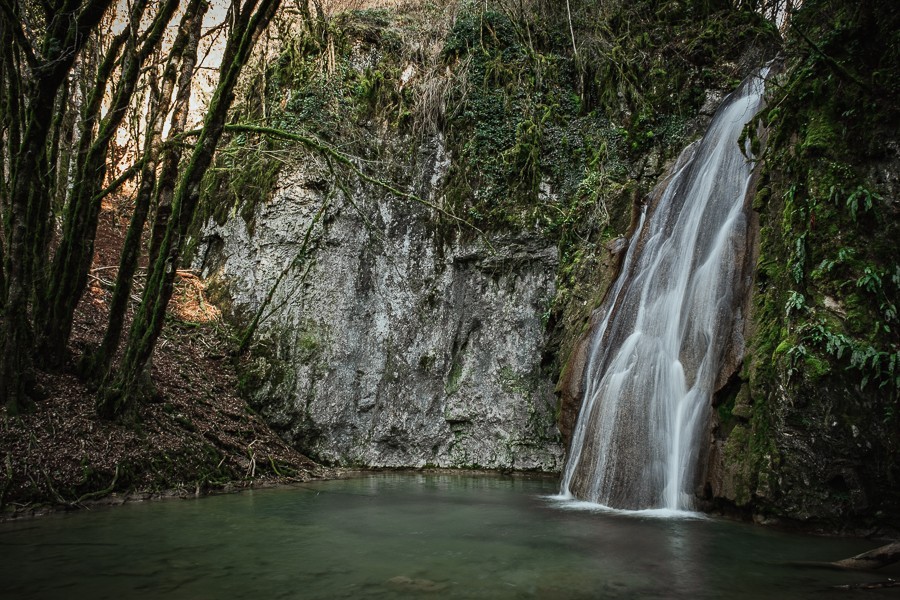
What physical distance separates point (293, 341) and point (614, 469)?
21.1 feet

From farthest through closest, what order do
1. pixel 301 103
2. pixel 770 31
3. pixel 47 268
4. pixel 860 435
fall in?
pixel 301 103 → pixel 770 31 → pixel 47 268 → pixel 860 435

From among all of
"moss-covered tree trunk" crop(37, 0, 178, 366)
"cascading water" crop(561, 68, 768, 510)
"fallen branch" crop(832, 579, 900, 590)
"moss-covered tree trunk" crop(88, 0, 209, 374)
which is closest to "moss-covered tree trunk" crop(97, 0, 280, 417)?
"moss-covered tree trunk" crop(88, 0, 209, 374)

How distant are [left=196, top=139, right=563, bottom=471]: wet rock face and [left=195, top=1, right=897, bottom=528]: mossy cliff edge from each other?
0.13 feet

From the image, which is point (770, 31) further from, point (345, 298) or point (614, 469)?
point (345, 298)

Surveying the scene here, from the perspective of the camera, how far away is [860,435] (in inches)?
192

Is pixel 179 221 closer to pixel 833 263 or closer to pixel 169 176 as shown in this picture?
pixel 169 176

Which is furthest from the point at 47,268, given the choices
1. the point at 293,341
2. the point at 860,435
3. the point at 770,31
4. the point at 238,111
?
the point at 770,31

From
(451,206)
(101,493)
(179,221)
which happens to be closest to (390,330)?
(451,206)

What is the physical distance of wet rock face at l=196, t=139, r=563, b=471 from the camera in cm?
1038

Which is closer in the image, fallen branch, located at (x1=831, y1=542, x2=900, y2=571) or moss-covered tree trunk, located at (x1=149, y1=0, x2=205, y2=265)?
fallen branch, located at (x1=831, y1=542, x2=900, y2=571)

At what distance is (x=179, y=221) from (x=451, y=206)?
6.23 meters

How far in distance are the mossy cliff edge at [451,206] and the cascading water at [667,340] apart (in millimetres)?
876

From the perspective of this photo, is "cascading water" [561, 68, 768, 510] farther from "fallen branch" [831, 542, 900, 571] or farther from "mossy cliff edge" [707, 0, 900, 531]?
"fallen branch" [831, 542, 900, 571]

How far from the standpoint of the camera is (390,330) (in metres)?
11.1
